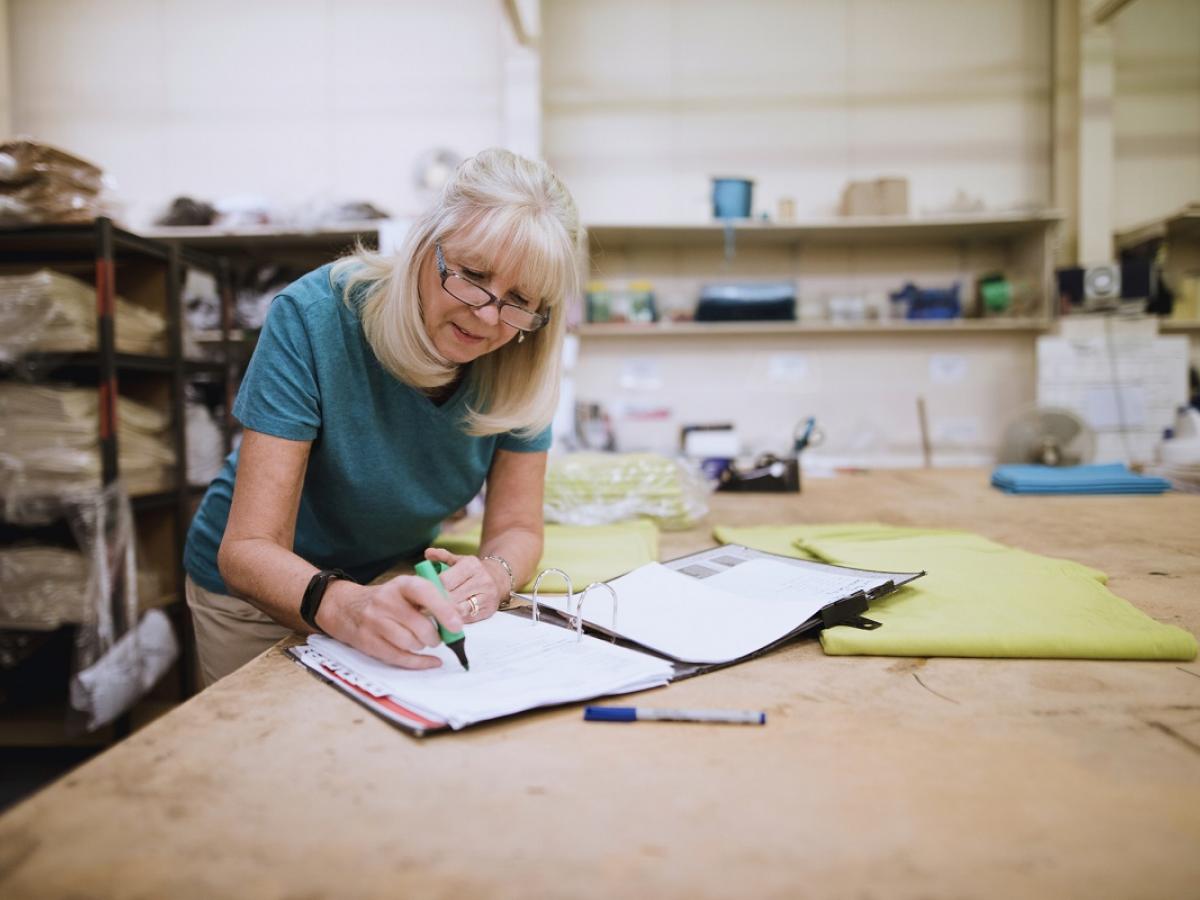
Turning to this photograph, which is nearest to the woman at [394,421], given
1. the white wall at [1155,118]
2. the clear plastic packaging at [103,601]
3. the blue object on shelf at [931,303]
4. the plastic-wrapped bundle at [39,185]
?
the clear plastic packaging at [103,601]

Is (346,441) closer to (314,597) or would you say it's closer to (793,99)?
(314,597)

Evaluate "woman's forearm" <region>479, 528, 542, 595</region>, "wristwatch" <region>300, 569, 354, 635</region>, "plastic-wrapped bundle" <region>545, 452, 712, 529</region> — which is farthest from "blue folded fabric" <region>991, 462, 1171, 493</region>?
"wristwatch" <region>300, 569, 354, 635</region>

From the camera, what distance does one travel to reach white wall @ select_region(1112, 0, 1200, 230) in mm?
3576

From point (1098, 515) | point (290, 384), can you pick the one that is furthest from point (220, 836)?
point (1098, 515)

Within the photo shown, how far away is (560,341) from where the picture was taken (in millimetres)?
1250

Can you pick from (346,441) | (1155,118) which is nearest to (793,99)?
(1155,118)

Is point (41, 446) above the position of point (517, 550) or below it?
above

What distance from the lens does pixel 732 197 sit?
128 inches

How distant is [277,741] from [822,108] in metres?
3.84

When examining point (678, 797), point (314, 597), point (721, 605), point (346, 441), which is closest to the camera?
point (678, 797)

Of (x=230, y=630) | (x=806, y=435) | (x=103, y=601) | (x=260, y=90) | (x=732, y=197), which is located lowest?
(x=103, y=601)

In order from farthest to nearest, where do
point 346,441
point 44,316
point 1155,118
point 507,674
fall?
point 1155,118 → point 44,316 → point 346,441 → point 507,674

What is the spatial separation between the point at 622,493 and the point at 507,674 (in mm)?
1039

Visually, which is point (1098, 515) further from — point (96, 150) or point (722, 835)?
point (96, 150)
